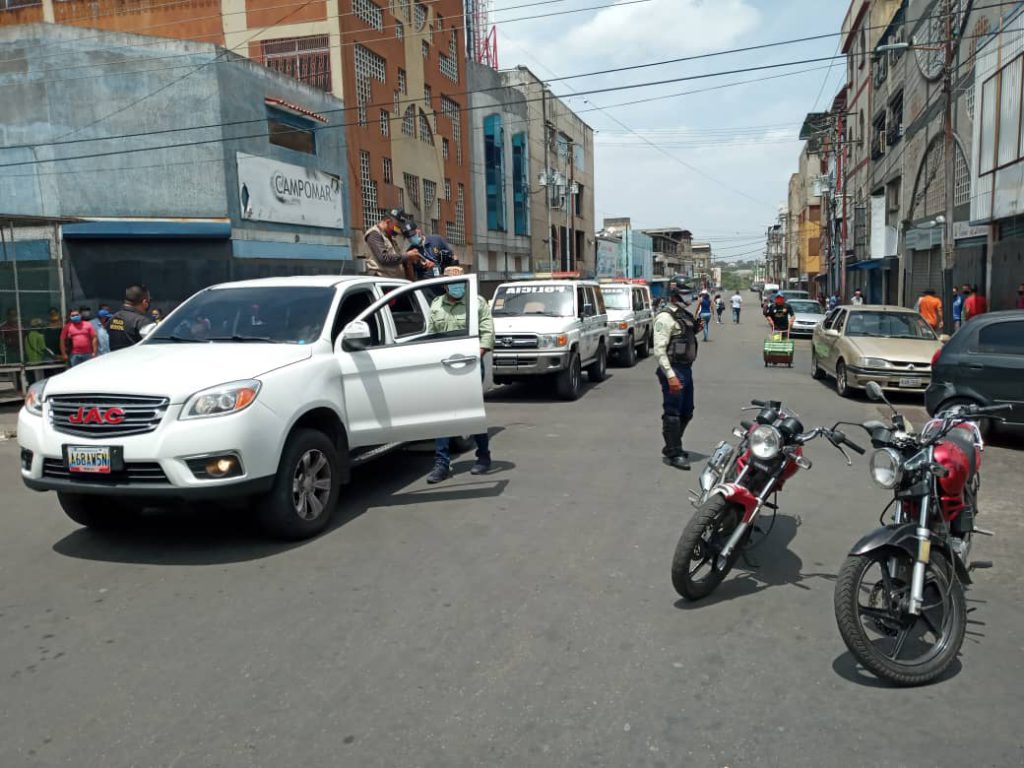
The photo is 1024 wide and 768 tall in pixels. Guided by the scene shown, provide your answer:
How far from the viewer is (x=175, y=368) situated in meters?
5.47

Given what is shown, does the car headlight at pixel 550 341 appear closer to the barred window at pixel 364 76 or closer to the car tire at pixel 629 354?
the car tire at pixel 629 354

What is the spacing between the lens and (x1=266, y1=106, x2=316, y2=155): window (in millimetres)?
23141

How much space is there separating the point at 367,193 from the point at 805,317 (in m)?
16.2

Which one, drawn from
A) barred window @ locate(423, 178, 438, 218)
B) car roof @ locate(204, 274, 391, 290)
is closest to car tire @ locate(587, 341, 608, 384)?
car roof @ locate(204, 274, 391, 290)

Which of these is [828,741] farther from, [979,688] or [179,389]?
[179,389]

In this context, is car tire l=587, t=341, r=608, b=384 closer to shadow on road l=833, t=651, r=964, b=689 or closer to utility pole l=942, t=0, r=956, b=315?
utility pole l=942, t=0, r=956, b=315

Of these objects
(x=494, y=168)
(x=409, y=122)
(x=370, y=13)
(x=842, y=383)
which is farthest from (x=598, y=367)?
(x=494, y=168)

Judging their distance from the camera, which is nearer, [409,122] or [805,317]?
[805,317]

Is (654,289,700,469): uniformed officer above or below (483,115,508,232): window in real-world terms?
below

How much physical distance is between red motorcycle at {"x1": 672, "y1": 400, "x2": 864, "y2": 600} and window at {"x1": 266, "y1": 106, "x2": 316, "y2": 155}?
2109cm

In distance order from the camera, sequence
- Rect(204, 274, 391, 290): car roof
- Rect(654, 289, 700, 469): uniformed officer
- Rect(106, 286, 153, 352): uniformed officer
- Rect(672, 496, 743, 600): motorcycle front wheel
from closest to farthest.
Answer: Rect(672, 496, 743, 600): motorcycle front wheel, Rect(204, 274, 391, 290): car roof, Rect(654, 289, 700, 469): uniformed officer, Rect(106, 286, 153, 352): uniformed officer

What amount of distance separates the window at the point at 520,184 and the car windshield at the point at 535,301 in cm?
3349

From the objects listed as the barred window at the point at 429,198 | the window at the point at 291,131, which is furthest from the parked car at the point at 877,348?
the barred window at the point at 429,198

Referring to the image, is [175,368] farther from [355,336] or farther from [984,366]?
[984,366]
